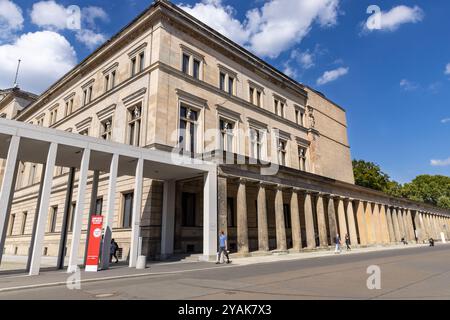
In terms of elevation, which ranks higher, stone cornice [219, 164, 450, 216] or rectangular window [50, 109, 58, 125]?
rectangular window [50, 109, 58, 125]

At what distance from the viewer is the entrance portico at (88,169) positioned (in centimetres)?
1376

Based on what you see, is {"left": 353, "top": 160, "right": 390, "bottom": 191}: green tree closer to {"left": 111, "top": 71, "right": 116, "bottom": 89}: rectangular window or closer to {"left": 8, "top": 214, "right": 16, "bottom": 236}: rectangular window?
{"left": 111, "top": 71, "right": 116, "bottom": 89}: rectangular window

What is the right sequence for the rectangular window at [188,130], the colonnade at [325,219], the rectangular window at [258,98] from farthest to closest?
the rectangular window at [258,98], the rectangular window at [188,130], the colonnade at [325,219]

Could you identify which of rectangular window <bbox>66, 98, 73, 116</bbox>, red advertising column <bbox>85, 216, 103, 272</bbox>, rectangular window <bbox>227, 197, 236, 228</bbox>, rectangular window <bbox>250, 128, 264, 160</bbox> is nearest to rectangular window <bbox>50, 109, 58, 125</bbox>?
rectangular window <bbox>66, 98, 73, 116</bbox>

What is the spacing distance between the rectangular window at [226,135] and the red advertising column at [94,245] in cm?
1486

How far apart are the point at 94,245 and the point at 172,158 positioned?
21.9 feet

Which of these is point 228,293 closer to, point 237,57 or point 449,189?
point 237,57

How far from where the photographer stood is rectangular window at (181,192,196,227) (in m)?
24.4

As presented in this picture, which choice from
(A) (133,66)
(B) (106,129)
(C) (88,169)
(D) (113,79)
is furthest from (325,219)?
(C) (88,169)

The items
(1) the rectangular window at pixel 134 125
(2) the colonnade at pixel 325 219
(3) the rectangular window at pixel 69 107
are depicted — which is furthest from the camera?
(3) the rectangular window at pixel 69 107

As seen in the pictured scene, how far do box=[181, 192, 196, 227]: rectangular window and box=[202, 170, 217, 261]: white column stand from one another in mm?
3895

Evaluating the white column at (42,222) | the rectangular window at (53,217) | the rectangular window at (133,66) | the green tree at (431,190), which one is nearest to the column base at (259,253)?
the white column at (42,222)

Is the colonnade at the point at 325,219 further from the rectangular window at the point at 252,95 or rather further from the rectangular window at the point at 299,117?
the rectangular window at the point at 299,117

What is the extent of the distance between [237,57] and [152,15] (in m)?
9.80
